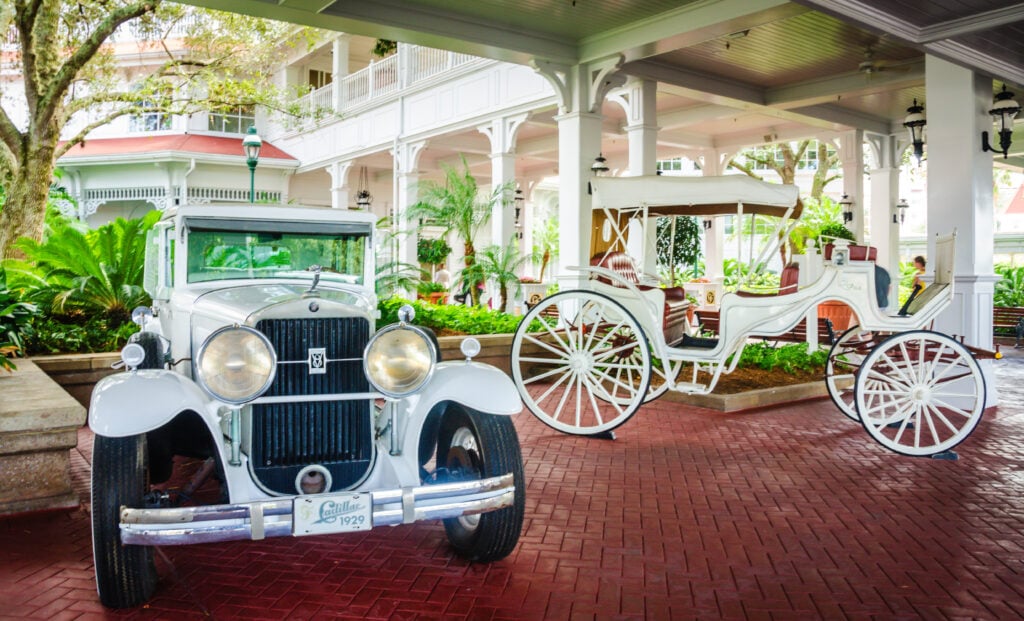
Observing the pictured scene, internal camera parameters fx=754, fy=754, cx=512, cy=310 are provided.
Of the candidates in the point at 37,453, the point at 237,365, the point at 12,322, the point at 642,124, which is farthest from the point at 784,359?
the point at 12,322

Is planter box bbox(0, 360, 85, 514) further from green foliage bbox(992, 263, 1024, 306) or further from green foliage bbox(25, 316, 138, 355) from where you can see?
green foliage bbox(992, 263, 1024, 306)

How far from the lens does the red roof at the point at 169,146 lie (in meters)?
21.1

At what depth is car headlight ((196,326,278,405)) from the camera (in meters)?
3.06

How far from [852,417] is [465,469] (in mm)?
4393

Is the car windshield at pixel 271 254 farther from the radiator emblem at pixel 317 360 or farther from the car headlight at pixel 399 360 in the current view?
the car headlight at pixel 399 360

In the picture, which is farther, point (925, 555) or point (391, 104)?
point (391, 104)

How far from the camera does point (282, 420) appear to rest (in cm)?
335

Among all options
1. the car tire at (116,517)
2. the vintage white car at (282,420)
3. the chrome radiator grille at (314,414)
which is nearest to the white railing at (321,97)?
the vintage white car at (282,420)

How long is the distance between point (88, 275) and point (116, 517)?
6.42 metres

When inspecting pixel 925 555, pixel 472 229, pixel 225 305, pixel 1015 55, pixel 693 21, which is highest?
pixel 693 21

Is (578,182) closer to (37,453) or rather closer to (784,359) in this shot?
→ (784,359)

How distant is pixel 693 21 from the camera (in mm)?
7703

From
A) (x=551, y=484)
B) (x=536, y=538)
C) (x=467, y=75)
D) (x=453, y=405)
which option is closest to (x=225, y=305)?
(x=453, y=405)

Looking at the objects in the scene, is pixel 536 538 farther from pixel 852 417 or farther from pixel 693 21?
pixel 693 21
